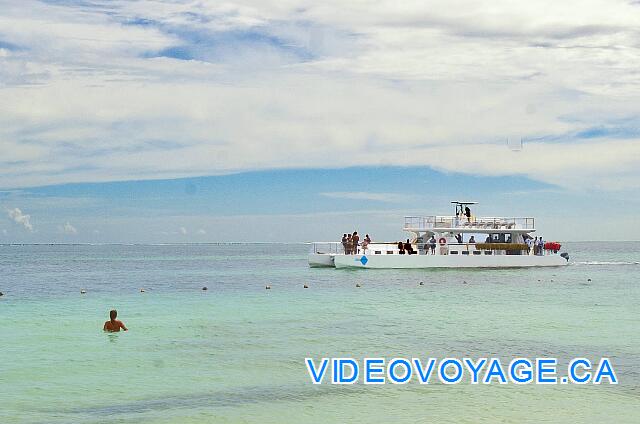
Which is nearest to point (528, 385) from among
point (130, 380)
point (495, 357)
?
point (495, 357)

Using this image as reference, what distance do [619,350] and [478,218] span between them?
3657cm

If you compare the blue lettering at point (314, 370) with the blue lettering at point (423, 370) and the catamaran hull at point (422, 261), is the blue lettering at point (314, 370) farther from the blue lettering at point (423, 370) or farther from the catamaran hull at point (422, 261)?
the catamaran hull at point (422, 261)

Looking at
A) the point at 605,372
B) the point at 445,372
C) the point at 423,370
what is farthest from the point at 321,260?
the point at 605,372

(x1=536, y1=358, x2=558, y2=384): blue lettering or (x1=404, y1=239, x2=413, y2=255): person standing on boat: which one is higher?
(x1=404, y1=239, x2=413, y2=255): person standing on boat

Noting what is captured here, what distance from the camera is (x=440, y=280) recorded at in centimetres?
4512

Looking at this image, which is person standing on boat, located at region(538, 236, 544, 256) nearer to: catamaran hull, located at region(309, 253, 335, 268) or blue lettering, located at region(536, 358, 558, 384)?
catamaran hull, located at region(309, 253, 335, 268)

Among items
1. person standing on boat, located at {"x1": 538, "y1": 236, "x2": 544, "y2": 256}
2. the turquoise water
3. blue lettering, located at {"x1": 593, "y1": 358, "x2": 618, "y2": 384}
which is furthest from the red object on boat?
blue lettering, located at {"x1": 593, "y1": 358, "x2": 618, "y2": 384}

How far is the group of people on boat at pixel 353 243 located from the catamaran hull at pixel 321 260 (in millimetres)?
3393

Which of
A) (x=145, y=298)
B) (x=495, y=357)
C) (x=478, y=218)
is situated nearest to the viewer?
(x=495, y=357)

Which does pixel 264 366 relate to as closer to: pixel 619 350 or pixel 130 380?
pixel 130 380

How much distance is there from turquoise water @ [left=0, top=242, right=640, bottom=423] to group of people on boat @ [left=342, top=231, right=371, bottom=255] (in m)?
15.2

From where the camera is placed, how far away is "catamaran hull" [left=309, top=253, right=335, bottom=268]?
5884cm

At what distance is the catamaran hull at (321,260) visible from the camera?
5884cm

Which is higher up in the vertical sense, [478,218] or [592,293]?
[478,218]
